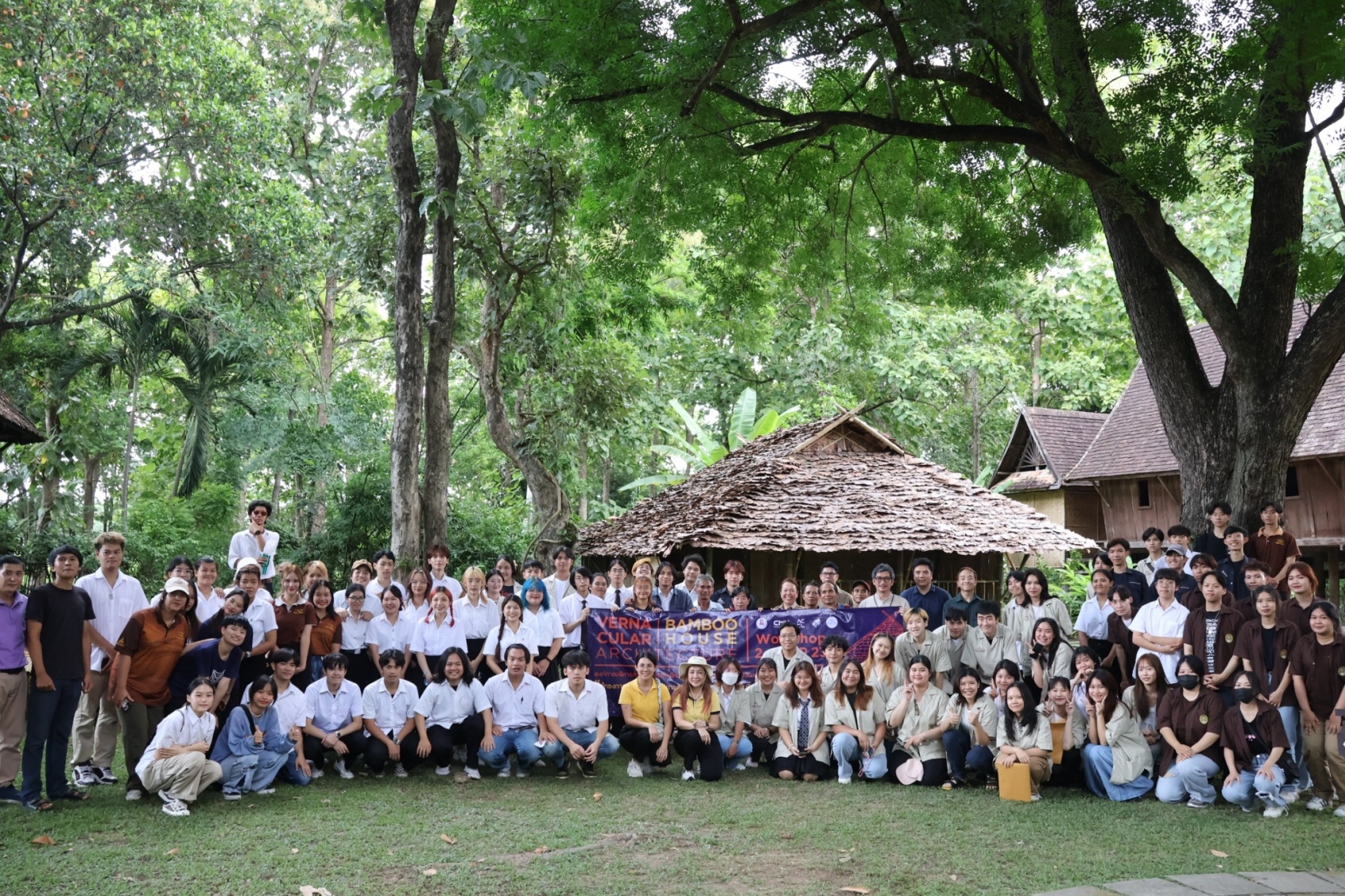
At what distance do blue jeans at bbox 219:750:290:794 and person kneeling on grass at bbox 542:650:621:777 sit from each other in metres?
1.96

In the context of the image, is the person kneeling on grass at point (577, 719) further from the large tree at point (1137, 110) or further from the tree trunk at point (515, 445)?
the tree trunk at point (515, 445)

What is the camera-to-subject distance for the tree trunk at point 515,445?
16.5 metres

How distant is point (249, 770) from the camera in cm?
716

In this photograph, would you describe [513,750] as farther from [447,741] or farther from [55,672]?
[55,672]

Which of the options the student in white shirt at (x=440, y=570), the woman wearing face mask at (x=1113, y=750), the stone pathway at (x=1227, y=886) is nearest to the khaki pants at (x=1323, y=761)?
the woman wearing face mask at (x=1113, y=750)

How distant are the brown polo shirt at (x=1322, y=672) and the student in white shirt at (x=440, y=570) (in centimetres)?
638

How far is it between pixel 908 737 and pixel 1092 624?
1.86 m

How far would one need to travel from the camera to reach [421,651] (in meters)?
8.44

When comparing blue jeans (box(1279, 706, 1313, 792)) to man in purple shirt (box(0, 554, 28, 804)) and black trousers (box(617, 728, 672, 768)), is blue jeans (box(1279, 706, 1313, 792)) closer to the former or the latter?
black trousers (box(617, 728, 672, 768))

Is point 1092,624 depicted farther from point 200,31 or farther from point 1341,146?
point 200,31

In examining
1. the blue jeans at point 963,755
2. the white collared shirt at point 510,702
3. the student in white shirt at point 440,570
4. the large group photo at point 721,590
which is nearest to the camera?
the large group photo at point 721,590

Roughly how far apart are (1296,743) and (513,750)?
18.2 feet

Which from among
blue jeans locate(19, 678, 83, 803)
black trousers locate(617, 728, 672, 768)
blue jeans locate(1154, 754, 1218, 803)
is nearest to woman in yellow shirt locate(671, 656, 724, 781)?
black trousers locate(617, 728, 672, 768)

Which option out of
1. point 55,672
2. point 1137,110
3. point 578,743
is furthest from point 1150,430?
point 55,672
